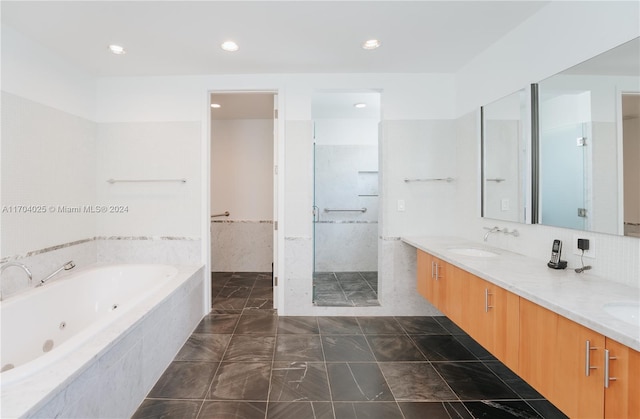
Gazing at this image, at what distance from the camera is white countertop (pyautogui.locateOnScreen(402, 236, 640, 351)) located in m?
1.00

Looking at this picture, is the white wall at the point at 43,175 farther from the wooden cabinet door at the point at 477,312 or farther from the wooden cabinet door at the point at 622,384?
the wooden cabinet door at the point at 622,384

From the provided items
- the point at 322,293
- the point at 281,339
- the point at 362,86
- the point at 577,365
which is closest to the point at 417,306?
the point at 322,293

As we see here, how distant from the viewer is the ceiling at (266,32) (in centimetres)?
190

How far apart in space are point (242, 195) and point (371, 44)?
10.0 ft

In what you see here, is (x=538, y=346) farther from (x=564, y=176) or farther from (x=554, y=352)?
(x=564, y=176)

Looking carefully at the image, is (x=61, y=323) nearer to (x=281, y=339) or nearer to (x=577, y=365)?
(x=281, y=339)

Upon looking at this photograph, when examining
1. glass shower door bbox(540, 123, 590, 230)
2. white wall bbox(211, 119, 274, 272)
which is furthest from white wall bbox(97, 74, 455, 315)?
white wall bbox(211, 119, 274, 272)

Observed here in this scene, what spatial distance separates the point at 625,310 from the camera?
121 cm

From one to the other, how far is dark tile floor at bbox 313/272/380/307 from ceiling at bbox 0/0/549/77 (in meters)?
2.35

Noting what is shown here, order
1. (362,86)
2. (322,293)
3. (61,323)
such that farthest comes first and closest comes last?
(322,293) → (362,86) → (61,323)

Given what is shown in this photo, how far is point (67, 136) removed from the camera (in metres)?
2.59

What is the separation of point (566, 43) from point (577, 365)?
1755mm

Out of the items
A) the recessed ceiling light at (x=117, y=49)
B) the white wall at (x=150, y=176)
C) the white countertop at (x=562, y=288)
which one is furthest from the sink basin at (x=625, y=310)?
the recessed ceiling light at (x=117, y=49)

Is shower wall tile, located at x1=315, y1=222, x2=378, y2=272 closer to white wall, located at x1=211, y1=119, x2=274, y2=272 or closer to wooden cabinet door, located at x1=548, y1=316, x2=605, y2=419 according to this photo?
white wall, located at x1=211, y1=119, x2=274, y2=272
